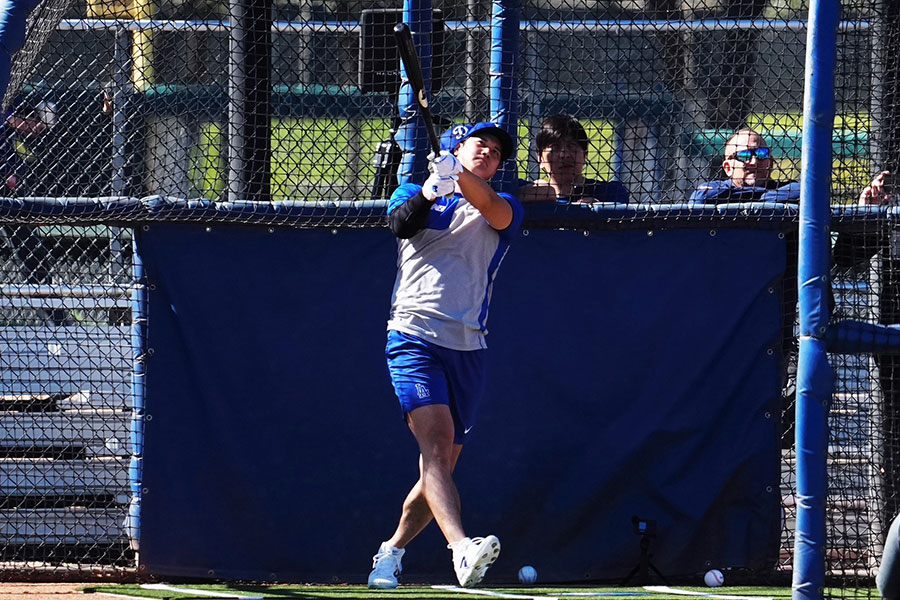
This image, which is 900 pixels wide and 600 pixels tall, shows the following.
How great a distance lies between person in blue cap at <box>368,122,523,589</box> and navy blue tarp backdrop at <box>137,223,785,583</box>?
80 cm

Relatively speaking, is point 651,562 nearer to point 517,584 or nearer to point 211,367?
point 517,584

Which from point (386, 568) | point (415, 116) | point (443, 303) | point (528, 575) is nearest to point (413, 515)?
point (386, 568)

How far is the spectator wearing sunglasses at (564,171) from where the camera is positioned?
5594 mm

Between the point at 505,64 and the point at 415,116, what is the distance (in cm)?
52

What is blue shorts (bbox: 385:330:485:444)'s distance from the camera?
465 cm

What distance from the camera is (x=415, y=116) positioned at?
5.62m

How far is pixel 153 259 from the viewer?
5.65 metres

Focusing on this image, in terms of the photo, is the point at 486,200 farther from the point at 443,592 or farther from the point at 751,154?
the point at 443,592

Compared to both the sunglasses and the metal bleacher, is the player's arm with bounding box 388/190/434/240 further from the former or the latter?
the metal bleacher

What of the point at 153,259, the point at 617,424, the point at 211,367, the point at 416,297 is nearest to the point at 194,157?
the point at 153,259

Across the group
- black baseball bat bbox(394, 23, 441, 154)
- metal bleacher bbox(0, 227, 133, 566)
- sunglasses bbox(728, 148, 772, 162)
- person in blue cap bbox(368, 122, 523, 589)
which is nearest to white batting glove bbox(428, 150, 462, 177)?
person in blue cap bbox(368, 122, 523, 589)

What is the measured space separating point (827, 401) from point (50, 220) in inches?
146

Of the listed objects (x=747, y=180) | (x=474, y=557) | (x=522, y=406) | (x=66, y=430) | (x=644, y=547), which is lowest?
(x=644, y=547)

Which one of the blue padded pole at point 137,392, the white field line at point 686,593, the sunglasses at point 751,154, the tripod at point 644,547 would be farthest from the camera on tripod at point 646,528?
the blue padded pole at point 137,392
